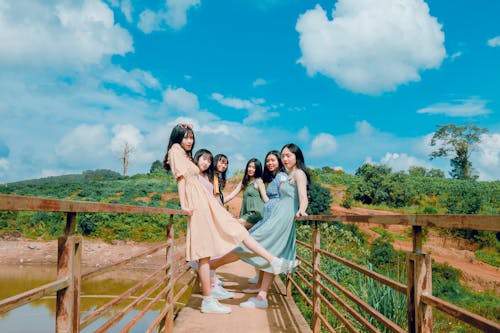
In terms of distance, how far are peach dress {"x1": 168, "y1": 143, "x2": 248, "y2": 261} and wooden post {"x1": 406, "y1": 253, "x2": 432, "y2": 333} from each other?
6.49ft

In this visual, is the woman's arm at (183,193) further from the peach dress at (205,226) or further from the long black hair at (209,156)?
the long black hair at (209,156)

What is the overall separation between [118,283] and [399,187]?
21611 millimetres

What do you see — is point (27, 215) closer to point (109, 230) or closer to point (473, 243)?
point (109, 230)

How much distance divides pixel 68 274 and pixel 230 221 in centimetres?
213

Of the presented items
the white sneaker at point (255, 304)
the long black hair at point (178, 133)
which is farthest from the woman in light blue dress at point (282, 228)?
the long black hair at point (178, 133)

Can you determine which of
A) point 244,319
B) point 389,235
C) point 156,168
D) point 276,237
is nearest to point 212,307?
point 244,319

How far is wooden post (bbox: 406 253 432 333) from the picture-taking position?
4.19ft

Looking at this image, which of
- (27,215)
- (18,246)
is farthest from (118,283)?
(27,215)

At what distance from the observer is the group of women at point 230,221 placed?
3.18m

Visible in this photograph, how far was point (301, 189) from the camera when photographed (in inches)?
144

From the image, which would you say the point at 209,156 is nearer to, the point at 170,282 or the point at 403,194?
the point at 170,282

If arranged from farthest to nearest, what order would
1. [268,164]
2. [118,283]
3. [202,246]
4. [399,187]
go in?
[399,187] → [118,283] → [268,164] → [202,246]

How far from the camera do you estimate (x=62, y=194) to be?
998 inches

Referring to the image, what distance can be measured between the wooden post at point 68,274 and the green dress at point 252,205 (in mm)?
3406
